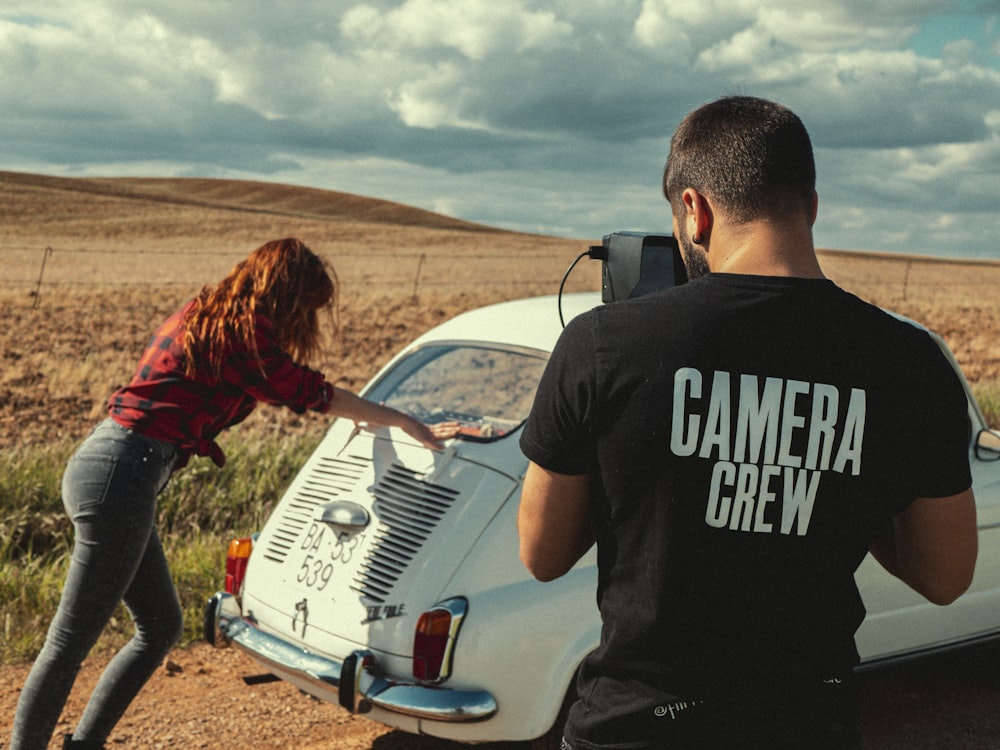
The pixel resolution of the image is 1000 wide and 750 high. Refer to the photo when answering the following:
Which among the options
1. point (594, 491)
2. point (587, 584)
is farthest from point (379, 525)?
point (594, 491)

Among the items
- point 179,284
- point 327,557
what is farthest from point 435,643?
point 179,284

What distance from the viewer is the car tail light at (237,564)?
436 centimetres

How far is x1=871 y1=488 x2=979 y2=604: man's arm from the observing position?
68.8 inches

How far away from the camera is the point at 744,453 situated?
165 centimetres

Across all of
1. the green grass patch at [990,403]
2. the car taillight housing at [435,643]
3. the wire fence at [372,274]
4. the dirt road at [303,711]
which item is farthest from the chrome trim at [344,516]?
the wire fence at [372,274]

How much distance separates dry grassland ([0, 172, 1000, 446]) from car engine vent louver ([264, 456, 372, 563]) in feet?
19.7

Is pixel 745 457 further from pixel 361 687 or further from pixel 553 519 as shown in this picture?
pixel 361 687

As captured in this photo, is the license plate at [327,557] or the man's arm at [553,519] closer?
the man's arm at [553,519]

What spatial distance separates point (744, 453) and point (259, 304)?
2282 mm

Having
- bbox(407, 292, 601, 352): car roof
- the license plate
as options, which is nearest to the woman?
the license plate

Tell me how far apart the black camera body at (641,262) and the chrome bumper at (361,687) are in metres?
1.46

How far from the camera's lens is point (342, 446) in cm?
445

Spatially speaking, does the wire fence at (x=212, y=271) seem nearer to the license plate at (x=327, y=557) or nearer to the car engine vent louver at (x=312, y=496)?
the car engine vent louver at (x=312, y=496)

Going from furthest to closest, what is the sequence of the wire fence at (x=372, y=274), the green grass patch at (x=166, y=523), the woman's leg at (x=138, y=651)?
the wire fence at (x=372, y=274) < the green grass patch at (x=166, y=523) < the woman's leg at (x=138, y=651)
